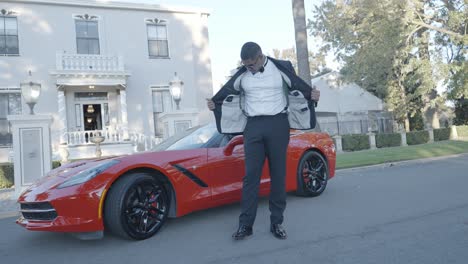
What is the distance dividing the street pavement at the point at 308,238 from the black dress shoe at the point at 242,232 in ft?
0.22

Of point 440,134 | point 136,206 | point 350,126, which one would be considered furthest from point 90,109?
point 440,134

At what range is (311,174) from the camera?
5.48 m

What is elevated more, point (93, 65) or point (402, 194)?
point (93, 65)

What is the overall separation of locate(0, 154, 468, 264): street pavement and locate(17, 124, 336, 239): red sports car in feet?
0.81

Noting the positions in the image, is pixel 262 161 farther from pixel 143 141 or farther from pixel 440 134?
pixel 440 134

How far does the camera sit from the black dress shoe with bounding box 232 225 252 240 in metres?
3.58

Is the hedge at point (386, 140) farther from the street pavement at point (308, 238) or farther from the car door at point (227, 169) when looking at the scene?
the car door at point (227, 169)

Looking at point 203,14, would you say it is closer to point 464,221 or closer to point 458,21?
point 458,21

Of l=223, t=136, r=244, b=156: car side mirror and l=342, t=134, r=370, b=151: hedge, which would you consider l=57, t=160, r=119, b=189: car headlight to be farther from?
l=342, t=134, r=370, b=151: hedge

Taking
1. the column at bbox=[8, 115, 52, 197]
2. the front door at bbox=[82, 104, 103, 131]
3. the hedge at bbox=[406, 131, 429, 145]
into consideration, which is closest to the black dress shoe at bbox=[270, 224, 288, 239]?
the column at bbox=[8, 115, 52, 197]

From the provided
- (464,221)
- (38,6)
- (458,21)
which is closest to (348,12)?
(458,21)

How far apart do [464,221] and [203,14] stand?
17199 mm

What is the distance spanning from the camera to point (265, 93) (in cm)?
374

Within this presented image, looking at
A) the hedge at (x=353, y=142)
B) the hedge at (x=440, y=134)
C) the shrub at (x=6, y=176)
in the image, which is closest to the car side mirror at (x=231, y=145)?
the shrub at (x=6, y=176)
